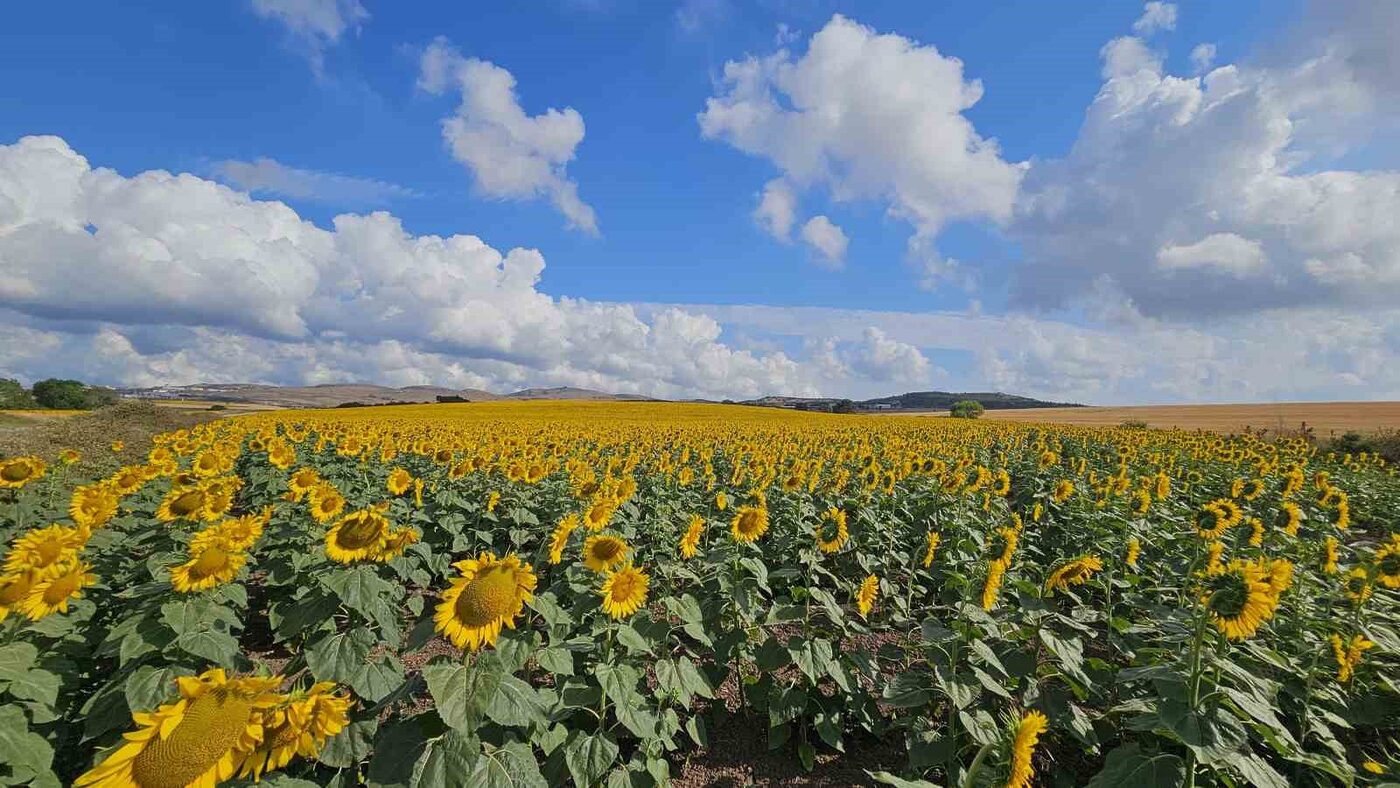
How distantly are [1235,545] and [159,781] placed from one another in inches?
332

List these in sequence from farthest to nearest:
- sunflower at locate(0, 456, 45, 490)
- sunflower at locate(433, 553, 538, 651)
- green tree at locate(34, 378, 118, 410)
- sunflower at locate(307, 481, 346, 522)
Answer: green tree at locate(34, 378, 118, 410) < sunflower at locate(0, 456, 45, 490) < sunflower at locate(307, 481, 346, 522) < sunflower at locate(433, 553, 538, 651)

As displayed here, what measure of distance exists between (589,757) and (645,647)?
2.24 feet

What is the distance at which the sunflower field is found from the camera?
2600 millimetres

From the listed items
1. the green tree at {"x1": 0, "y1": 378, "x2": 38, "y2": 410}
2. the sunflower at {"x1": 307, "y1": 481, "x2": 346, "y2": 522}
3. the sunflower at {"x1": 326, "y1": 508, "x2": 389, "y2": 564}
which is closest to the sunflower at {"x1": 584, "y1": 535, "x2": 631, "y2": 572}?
the sunflower at {"x1": 326, "y1": 508, "x2": 389, "y2": 564}

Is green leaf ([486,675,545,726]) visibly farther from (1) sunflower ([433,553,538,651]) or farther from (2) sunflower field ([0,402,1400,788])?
(1) sunflower ([433,553,538,651])

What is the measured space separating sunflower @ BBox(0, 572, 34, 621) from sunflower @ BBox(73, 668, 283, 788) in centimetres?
220

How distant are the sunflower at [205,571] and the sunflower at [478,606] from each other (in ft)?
6.19

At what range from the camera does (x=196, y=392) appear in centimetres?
15375

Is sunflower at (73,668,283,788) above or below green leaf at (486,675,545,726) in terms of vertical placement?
above

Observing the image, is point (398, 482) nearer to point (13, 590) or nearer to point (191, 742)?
point (13, 590)

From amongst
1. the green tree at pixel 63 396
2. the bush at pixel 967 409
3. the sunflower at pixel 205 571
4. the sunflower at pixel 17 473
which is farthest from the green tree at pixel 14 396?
the bush at pixel 967 409

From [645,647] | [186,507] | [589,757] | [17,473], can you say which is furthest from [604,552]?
[17,473]

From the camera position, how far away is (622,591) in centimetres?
412

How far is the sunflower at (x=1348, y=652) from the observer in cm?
411
